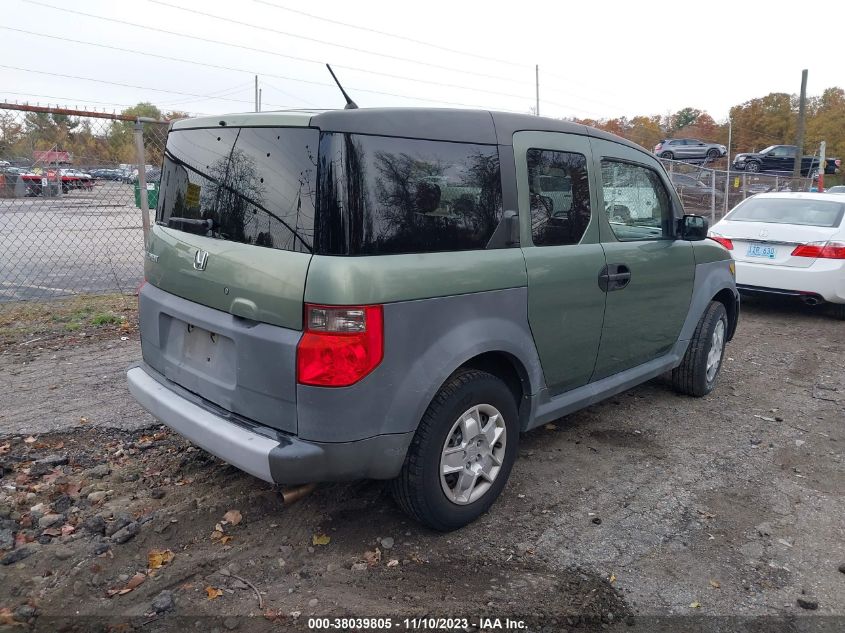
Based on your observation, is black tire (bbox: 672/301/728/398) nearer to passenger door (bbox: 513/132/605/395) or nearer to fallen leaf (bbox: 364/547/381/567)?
passenger door (bbox: 513/132/605/395)

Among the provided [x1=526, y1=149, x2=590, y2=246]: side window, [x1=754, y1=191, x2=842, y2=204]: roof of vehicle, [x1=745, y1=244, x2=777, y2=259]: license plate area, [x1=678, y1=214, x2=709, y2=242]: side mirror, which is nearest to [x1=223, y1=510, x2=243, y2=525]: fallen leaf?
[x1=526, y1=149, x2=590, y2=246]: side window

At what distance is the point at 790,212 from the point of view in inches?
342

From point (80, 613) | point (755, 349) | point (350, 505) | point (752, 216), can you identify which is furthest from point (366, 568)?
point (752, 216)

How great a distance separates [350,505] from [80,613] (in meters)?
1.33

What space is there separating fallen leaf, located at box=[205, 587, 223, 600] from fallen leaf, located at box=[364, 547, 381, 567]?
25.8 inches

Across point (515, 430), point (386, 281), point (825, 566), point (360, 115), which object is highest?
point (360, 115)

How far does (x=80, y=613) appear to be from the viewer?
2.59 meters

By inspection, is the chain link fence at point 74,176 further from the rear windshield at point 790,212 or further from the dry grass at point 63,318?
the rear windshield at point 790,212

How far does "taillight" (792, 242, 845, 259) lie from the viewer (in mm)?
7832

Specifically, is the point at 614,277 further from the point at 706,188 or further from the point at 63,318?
the point at 706,188

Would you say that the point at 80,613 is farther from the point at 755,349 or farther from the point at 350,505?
the point at 755,349

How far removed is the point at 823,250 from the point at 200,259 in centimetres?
754

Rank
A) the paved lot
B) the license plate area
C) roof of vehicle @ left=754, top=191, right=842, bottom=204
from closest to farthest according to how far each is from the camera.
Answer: the paved lot → the license plate area → roof of vehicle @ left=754, top=191, right=842, bottom=204

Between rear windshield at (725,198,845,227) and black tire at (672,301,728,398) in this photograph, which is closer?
black tire at (672,301,728,398)
